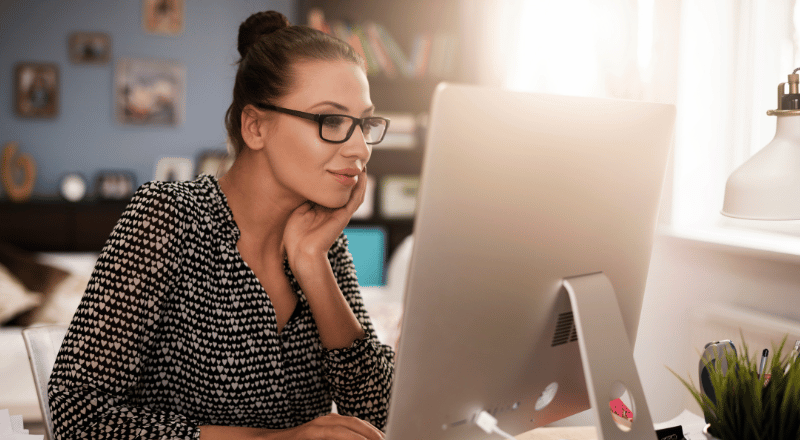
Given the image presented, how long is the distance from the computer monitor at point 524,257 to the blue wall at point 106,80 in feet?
9.01

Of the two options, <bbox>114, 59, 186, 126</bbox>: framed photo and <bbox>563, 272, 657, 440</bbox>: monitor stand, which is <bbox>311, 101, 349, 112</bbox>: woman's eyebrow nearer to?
<bbox>563, 272, 657, 440</bbox>: monitor stand

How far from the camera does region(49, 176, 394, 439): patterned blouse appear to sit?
2.94ft

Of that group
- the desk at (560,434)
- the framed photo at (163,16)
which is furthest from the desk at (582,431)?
the framed photo at (163,16)

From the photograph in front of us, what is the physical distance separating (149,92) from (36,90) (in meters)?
0.55

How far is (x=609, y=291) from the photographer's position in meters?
0.72

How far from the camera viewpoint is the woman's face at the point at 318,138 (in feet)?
3.52

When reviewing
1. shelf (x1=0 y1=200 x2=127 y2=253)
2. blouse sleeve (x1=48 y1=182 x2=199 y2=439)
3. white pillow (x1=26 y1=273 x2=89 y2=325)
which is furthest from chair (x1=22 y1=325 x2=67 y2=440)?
shelf (x1=0 y1=200 x2=127 y2=253)

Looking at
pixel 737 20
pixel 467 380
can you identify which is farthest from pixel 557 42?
pixel 467 380

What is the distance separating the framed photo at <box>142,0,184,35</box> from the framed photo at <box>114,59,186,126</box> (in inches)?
6.8

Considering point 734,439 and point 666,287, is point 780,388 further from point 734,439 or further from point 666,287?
point 666,287

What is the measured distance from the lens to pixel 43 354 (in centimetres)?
110

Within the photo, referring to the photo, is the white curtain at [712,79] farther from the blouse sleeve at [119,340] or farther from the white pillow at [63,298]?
the white pillow at [63,298]

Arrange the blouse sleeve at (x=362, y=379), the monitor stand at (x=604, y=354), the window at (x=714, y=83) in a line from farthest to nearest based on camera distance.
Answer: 1. the window at (x=714, y=83)
2. the blouse sleeve at (x=362, y=379)
3. the monitor stand at (x=604, y=354)

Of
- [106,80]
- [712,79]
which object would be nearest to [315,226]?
[712,79]
